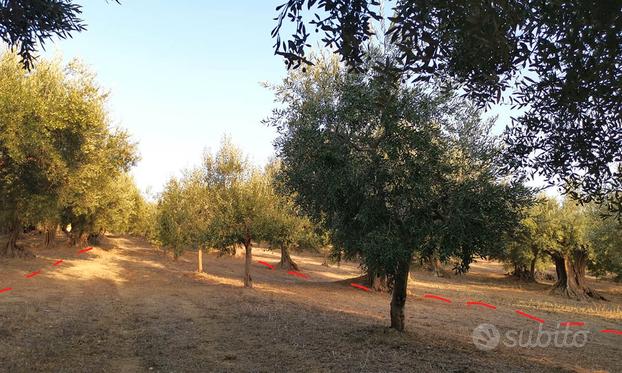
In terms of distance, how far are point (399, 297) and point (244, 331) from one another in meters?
5.38

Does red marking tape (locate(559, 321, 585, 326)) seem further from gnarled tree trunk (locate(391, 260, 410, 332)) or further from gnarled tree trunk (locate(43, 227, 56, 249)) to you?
gnarled tree trunk (locate(43, 227, 56, 249))

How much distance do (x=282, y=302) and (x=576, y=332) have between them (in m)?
14.2

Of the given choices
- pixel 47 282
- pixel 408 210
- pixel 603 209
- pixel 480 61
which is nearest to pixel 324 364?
pixel 408 210

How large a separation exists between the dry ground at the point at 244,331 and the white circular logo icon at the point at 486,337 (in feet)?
1.23

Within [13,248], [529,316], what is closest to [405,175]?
[529,316]

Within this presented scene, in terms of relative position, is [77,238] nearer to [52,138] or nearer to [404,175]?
[52,138]

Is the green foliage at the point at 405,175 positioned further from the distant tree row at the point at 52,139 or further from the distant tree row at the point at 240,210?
the distant tree row at the point at 52,139

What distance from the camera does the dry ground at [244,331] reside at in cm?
1030

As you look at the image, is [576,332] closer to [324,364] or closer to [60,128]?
[324,364]

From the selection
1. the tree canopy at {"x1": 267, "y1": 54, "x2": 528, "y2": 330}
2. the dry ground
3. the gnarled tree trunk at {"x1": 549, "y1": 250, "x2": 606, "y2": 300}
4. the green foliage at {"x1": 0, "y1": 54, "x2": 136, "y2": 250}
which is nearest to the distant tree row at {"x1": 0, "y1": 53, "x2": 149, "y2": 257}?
the green foliage at {"x1": 0, "y1": 54, "x2": 136, "y2": 250}

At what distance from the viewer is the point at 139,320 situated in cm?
1567

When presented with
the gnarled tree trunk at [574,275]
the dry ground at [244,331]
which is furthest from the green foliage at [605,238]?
the dry ground at [244,331]

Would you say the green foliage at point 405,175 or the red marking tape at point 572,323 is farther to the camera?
the red marking tape at point 572,323

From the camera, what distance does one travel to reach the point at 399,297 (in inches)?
530
